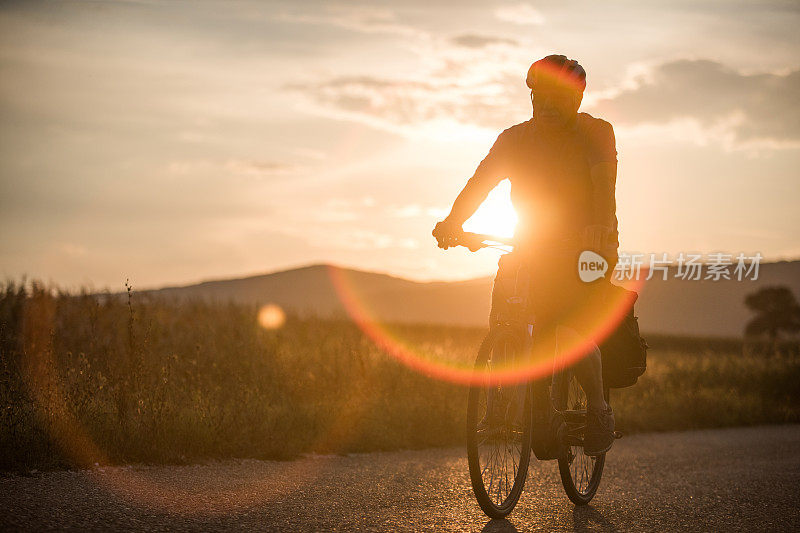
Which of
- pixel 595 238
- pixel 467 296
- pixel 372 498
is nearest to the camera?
pixel 595 238

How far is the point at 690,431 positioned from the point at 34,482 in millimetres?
9763

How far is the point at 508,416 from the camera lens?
4.93 meters

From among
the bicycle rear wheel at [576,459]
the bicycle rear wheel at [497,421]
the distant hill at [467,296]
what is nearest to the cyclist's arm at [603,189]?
the bicycle rear wheel at [497,421]

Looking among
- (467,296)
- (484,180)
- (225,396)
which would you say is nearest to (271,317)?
(225,396)

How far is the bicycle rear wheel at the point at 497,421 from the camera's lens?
4.82 meters

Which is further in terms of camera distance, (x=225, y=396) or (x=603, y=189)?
(x=225, y=396)

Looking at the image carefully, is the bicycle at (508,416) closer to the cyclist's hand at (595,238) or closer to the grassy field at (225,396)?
the cyclist's hand at (595,238)

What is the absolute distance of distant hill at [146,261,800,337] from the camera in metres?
89.8

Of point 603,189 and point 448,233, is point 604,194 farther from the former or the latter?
A: point 448,233

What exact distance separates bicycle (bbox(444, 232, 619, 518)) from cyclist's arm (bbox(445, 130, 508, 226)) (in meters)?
0.26

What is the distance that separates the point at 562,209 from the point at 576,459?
1969 mm

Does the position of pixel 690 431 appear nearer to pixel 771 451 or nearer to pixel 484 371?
pixel 771 451

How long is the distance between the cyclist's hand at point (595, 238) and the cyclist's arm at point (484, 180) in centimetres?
77

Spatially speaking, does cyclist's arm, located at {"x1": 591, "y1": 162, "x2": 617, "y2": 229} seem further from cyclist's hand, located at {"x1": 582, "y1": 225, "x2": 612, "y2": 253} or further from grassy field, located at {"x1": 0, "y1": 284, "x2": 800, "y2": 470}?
grassy field, located at {"x1": 0, "y1": 284, "x2": 800, "y2": 470}
